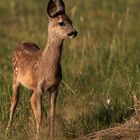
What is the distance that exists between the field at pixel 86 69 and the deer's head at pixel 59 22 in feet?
3.48

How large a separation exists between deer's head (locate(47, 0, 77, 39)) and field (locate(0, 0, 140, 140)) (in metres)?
1.06

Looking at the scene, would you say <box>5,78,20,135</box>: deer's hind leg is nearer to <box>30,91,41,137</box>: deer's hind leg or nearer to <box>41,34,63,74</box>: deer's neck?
<box>30,91,41,137</box>: deer's hind leg

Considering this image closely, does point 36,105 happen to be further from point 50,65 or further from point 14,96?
point 14,96

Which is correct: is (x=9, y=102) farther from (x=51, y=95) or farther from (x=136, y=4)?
(x=136, y=4)

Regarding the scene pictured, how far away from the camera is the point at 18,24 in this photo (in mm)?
16094

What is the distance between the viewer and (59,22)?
8438mm

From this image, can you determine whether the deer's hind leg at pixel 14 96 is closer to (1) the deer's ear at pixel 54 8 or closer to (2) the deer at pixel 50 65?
(2) the deer at pixel 50 65

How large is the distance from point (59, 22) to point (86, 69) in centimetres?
334

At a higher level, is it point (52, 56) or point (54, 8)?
point (54, 8)

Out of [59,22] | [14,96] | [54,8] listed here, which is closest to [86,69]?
[14,96]

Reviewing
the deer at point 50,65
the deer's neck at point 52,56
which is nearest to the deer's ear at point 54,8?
the deer at point 50,65

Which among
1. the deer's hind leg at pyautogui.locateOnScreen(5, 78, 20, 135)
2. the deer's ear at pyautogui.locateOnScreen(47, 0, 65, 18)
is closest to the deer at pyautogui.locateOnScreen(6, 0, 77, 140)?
the deer's ear at pyautogui.locateOnScreen(47, 0, 65, 18)

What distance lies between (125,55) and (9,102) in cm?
333

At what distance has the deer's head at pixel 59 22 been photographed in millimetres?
8320
